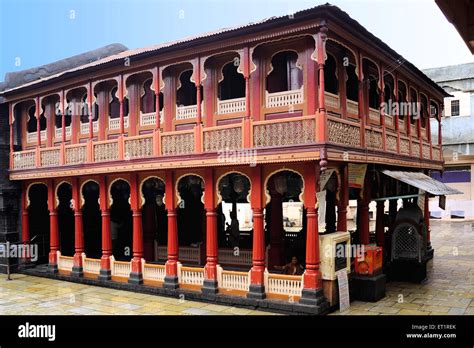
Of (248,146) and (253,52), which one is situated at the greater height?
(253,52)

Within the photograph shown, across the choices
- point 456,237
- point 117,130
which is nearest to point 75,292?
point 117,130

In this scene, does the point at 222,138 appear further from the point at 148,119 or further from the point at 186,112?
the point at 148,119

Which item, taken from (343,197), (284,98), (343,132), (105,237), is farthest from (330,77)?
(105,237)

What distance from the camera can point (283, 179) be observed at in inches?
546

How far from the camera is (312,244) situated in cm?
1227

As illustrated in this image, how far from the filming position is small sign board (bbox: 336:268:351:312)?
41.1ft

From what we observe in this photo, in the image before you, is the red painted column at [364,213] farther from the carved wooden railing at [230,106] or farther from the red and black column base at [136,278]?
the red and black column base at [136,278]

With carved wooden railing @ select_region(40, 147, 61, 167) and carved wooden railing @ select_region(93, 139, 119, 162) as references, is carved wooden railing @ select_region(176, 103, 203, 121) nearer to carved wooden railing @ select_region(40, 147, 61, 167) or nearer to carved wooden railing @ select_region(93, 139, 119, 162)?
carved wooden railing @ select_region(93, 139, 119, 162)

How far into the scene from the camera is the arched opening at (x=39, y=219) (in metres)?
20.2

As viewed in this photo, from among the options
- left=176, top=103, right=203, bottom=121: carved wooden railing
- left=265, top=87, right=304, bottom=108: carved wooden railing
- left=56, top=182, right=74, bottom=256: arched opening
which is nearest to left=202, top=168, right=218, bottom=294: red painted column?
left=176, top=103, right=203, bottom=121: carved wooden railing

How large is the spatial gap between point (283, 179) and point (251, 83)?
2.99 m

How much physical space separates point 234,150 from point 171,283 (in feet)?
15.9

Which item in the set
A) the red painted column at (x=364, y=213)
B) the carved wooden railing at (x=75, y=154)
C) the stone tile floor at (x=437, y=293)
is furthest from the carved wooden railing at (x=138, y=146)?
the stone tile floor at (x=437, y=293)
